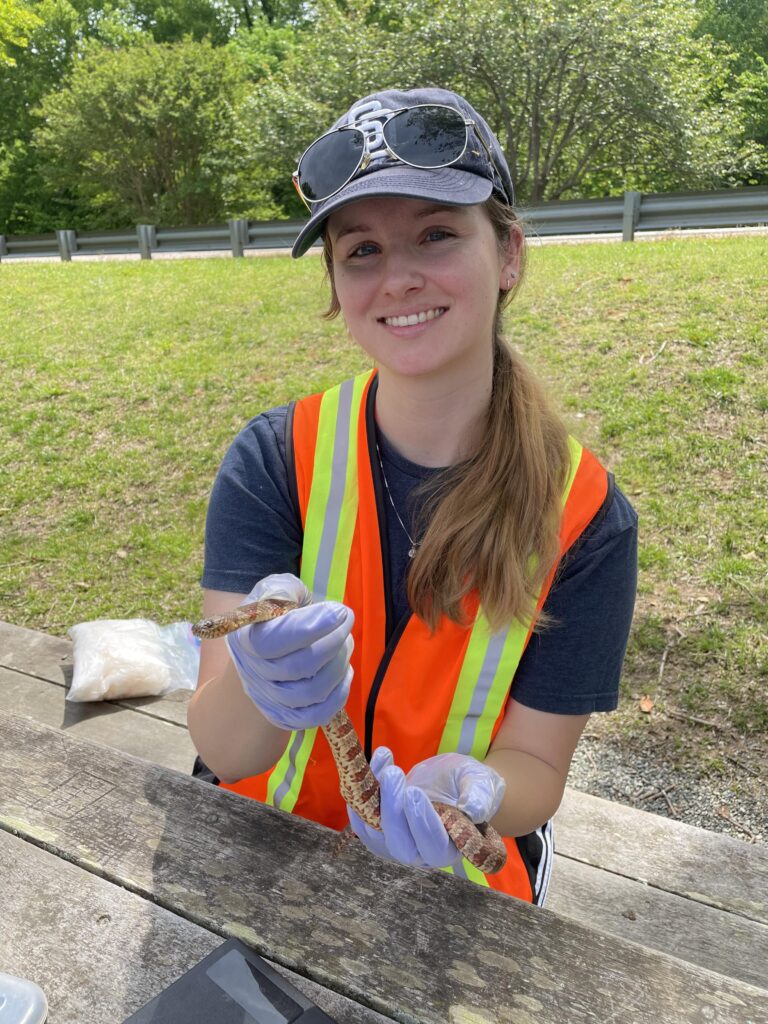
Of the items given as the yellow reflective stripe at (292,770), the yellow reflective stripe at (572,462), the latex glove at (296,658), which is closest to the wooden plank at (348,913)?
the latex glove at (296,658)

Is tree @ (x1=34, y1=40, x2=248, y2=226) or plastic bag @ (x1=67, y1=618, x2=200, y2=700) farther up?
tree @ (x1=34, y1=40, x2=248, y2=226)

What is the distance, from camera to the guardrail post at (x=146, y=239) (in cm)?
1612

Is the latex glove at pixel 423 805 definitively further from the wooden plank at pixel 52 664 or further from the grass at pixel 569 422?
the grass at pixel 569 422

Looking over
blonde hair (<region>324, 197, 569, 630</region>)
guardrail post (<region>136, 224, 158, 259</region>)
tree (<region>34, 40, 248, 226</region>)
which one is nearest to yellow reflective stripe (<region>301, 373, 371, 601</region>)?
blonde hair (<region>324, 197, 569, 630</region>)

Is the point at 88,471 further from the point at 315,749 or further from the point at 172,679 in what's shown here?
the point at 315,749

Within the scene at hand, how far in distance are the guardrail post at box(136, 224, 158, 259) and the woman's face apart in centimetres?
1565

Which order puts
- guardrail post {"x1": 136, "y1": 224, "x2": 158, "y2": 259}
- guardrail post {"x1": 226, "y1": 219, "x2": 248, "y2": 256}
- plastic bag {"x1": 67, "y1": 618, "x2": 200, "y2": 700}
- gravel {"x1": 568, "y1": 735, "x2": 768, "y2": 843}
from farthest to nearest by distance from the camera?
guardrail post {"x1": 136, "y1": 224, "x2": 158, "y2": 259}, guardrail post {"x1": 226, "y1": 219, "x2": 248, "y2": 256}, gravel {"x1": 568, "y1": 735, "x2": 768, "y2": 843}, plastic bag {"x1": 67, "y1": 618, "x2": 200, "y2": 700}

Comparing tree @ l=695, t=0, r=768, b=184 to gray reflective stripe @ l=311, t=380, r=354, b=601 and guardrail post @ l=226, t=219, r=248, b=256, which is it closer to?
guardrail post @ l=226, t=219, r=248, b=256

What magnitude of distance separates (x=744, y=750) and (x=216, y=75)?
2580 cm

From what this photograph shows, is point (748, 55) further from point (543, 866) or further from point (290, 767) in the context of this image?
point (290, 767)

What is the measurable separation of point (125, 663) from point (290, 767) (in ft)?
4.23

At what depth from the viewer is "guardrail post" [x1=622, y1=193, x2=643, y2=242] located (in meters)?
11.5

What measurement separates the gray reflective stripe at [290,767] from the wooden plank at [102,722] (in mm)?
780

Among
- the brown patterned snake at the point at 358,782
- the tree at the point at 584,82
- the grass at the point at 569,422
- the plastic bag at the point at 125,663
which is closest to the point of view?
the brown patterned snake at the point at 358,782
